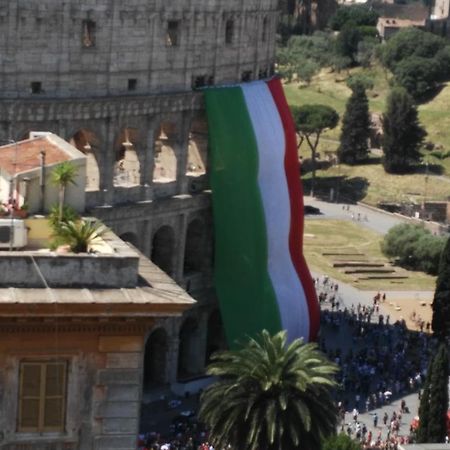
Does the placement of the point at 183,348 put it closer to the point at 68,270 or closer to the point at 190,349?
the point at 190,349

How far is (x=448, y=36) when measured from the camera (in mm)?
176375

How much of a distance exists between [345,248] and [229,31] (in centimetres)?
3863

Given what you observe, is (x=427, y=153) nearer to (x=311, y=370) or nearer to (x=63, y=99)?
(x=63, y=99)

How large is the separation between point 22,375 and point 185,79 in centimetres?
4770

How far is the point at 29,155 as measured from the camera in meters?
39.4

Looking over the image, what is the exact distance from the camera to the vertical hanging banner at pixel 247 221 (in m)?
72.4

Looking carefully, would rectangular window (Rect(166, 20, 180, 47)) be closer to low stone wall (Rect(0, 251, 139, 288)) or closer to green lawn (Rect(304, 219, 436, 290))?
green lawn (Rect(304, 219, 436, 290))

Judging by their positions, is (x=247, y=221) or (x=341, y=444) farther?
(x=247, y=221)

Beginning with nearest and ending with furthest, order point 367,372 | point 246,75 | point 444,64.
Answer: point 367,372 → point 246,75 → point 444,64

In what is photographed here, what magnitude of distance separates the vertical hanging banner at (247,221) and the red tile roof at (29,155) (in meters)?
31.0

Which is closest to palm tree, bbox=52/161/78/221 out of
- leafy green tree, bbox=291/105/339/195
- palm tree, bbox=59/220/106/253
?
palm tree, bbox=59/220/106/253

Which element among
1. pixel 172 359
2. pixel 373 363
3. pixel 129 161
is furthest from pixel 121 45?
pixel 373 363

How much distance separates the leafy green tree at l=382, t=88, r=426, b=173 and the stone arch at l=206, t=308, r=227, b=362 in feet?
184

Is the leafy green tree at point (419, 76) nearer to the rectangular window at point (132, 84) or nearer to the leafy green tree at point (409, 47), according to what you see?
the leafy green tree at point (409, 47)
